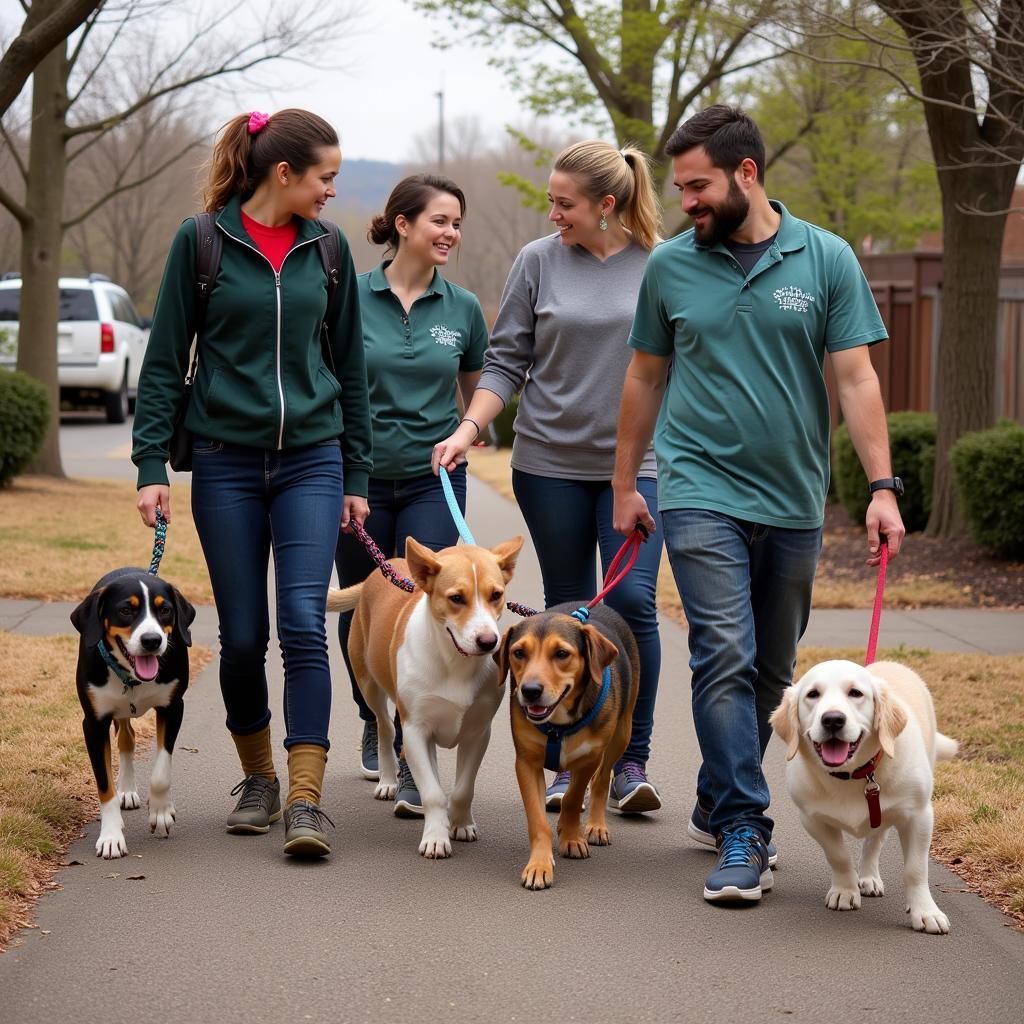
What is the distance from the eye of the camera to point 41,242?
685 inches

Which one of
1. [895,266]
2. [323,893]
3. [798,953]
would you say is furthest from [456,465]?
[895,266]

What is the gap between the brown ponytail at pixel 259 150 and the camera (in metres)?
5.09

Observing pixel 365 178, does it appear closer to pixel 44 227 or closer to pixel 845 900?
pixel 44 227

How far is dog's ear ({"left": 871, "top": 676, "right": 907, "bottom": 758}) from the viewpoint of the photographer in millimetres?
4352

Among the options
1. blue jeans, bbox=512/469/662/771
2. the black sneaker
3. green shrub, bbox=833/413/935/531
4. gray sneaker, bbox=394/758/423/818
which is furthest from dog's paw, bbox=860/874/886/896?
green shrub, bbox=833/413/935/531

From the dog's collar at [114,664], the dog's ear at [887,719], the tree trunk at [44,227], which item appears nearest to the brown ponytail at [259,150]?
the dog's collar at [114,664]

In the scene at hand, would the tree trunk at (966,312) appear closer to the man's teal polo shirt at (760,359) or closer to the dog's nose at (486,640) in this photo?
the man's teal polo shirt at (760,359)

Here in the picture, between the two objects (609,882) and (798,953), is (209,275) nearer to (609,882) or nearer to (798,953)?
(609,882)

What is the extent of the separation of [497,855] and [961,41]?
6.14 meters

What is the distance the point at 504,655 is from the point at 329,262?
59.8 inches

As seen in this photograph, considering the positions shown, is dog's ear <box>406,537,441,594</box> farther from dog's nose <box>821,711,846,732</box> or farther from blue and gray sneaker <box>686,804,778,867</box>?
dog's nose <box>821,711,846,732</box>

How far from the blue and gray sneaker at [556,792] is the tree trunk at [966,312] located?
304 inches

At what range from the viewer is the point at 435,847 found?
16.9ft

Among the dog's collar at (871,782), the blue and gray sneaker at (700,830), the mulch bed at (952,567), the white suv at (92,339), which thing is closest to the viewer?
the dog's collar at (871,782)
